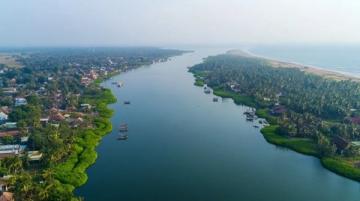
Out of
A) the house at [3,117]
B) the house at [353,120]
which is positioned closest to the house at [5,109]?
the house at [3,117]

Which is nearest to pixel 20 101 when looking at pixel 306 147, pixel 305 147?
pixel 305 147

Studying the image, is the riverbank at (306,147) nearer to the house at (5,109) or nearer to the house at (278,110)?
the house at (278,110)

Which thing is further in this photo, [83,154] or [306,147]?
[306,147]

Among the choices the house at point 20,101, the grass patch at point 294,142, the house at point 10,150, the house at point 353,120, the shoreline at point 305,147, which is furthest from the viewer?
the house at point 20,101

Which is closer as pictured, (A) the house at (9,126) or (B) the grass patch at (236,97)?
(A) the house at (9,126)

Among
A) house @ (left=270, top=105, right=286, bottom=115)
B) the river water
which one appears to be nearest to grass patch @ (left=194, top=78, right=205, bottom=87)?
the river water

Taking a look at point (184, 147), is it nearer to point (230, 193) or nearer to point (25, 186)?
point (230, 193)

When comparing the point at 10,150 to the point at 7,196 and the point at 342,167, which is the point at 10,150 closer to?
the point at 7,196

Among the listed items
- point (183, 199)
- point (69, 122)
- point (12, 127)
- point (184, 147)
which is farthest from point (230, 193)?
point (12, 127)

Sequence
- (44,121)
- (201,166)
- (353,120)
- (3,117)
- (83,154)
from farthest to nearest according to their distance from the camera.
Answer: (3,117)
(44,121)
(353,120)
(83,154)
(201,166)
